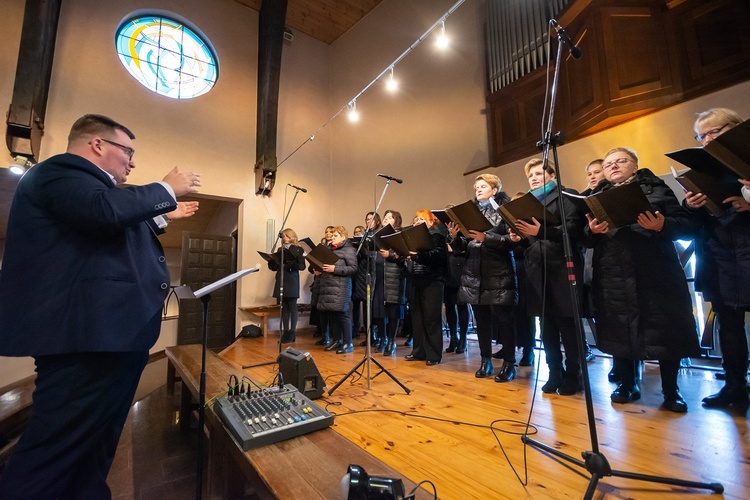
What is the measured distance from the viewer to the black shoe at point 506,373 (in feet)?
7.43

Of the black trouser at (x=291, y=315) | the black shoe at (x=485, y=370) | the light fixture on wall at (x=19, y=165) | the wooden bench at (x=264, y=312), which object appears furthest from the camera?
the wooden bench at (x=264, y=312)

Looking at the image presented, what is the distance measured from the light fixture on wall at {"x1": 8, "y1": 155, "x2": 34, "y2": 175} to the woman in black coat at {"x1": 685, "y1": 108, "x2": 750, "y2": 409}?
5.88 metres

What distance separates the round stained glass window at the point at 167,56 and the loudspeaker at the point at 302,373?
16.4ft

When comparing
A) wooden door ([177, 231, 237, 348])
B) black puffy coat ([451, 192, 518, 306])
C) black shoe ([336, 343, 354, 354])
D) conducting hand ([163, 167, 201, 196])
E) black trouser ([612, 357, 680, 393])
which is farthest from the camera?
wooden door ([177, 231, 237, 348])

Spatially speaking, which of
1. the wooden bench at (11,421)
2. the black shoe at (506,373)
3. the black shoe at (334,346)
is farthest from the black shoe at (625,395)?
the wooden bench at (11,421)

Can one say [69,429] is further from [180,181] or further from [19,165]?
[19,165]

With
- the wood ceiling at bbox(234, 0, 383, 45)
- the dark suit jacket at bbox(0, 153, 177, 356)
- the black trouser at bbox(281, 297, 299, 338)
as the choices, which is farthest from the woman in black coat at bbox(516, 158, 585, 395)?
the wood ceiling at bbox(234, 0, 383, 45)

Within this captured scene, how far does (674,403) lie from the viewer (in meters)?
1.67

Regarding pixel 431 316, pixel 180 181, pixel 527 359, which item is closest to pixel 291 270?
pixel 431 316

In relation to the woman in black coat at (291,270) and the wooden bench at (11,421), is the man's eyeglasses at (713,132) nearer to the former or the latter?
the woman in black coat at (291,270)

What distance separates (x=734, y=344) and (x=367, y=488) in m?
2.07

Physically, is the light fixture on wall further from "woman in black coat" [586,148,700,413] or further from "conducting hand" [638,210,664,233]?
"conducting hand" [638,210,664,233]

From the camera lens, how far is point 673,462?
3.89ft

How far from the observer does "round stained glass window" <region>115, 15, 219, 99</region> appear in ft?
16.7
